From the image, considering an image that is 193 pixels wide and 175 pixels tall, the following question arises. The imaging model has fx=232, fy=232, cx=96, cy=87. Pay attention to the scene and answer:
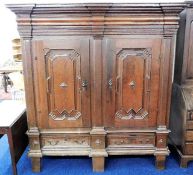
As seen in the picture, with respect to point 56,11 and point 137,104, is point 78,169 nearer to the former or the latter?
point 137,104

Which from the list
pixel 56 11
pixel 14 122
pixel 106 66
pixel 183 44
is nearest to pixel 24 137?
pixel 14 122

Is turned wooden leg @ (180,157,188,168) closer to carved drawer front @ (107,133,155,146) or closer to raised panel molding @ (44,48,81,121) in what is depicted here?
carved drawer front @ (107,133,155,146)

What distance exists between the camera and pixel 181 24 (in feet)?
7.37

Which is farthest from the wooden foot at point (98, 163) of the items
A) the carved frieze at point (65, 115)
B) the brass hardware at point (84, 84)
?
the brass hardware at point (84, 84)

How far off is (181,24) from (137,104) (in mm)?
892

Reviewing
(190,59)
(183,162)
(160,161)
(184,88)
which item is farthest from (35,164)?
(190,59)

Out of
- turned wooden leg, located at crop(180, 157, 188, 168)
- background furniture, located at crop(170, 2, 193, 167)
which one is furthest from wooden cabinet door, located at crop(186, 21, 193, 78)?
turned wooden leg, located at crop(180, 157, 188, 168)

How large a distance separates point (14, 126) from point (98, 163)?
0.87 metres

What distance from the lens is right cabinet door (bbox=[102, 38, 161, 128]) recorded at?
2.02m

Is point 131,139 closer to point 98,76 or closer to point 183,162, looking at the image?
point 183,162

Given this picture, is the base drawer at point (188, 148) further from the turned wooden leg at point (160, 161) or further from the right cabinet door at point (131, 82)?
the right cabinet door at point (131, 82)

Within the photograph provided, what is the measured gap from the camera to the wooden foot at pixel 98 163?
225 cm

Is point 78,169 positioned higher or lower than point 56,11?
lower

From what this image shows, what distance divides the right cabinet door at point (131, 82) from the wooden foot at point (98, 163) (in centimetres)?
35
